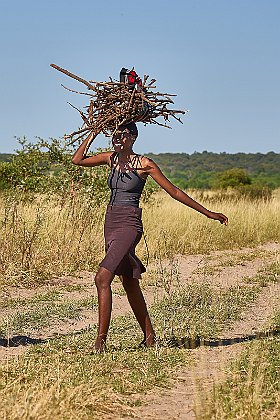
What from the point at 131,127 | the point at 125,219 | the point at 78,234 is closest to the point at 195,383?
the point at 125,219

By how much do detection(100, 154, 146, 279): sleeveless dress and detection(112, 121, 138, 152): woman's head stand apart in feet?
0.45

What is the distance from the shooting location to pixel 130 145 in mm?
6836

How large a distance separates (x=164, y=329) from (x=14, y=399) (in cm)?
292

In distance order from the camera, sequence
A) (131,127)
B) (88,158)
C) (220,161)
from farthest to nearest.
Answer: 1. (220,161)
2. (88,158)
3. (131,127)

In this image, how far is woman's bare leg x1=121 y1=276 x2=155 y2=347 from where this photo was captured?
691 cm

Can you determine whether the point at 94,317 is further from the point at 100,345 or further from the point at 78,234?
the point at 78,234

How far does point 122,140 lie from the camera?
22.2 ft

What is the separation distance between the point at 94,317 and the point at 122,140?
278cm

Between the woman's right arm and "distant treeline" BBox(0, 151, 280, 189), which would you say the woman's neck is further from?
"distant treeline" BBox(0, 151, 280, 189)

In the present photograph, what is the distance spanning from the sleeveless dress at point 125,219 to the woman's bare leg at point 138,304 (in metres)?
0.11

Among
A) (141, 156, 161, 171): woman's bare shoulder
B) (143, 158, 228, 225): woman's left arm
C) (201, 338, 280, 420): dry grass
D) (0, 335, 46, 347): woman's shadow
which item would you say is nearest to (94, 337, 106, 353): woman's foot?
(0, 335, 46, 347): woman's shadow

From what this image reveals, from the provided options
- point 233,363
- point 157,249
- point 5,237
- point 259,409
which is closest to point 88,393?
point 259,409

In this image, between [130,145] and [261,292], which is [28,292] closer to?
[261,292]

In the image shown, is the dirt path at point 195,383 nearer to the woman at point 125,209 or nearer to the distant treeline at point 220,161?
the woman at point 125,209
